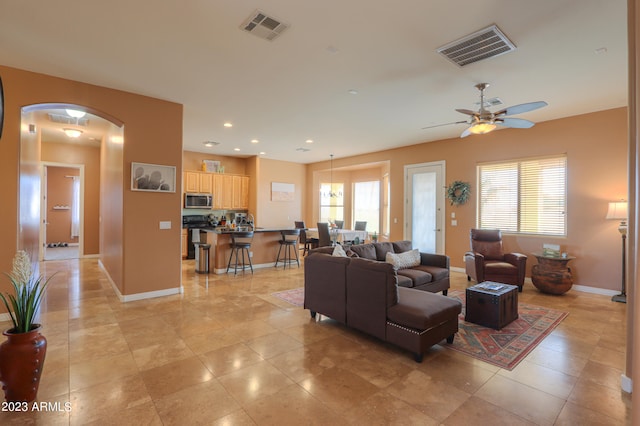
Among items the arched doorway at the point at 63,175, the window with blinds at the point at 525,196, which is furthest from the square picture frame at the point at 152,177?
the window with blinds at the point at 525,196

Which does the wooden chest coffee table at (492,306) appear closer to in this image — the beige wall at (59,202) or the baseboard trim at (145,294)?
the baseboard trim at (145,294)

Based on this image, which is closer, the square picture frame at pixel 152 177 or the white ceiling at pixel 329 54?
the white ceiling at pixel 329 54

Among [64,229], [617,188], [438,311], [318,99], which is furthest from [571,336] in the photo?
[64,229]

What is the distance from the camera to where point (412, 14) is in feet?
8.46

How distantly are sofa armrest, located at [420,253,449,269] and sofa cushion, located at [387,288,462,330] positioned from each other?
6.24 feet

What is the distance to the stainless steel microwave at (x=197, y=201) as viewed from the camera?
8547 mm

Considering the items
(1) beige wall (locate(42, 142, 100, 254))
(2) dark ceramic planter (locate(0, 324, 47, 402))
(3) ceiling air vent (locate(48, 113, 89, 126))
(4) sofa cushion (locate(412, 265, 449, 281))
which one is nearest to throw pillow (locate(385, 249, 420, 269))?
(4) sofa cushion (locate(412, 265, 449, 281))

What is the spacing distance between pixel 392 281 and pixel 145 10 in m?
3.24

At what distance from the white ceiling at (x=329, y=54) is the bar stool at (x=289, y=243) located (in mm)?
2906

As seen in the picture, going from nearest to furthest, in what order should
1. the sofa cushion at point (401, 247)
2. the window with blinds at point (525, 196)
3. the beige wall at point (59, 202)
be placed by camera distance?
the sofa cushion at point (401, 247), the window with blinds at point (525, 196), the beige wall at point (59, 202)

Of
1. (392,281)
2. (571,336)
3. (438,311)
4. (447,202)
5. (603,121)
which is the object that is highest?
(603,121)

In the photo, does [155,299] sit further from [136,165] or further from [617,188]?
[617,188]

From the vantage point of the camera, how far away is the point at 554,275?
4.98 meters

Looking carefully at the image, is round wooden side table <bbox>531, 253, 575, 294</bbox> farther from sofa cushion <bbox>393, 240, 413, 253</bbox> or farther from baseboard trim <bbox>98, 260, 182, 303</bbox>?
baseboard trim <bbox>98, 260, 182, 303</bbox>
